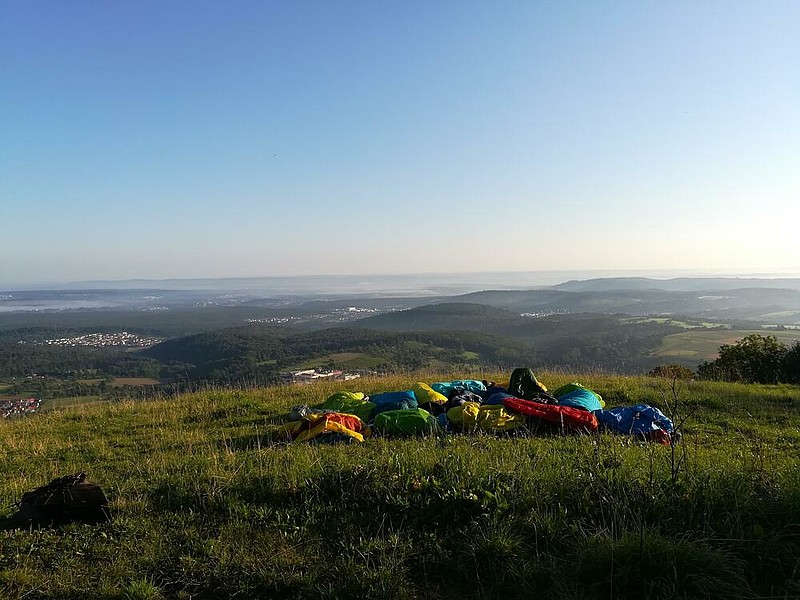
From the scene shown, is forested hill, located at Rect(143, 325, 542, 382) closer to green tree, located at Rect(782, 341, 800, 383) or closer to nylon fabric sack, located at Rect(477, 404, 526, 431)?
green tree, located at Rect(782, 341, 800, 383)

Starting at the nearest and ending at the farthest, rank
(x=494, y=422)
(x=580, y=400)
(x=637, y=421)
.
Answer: (x=494, y=422) → (x=637, y=421) → (x=580, y=400)

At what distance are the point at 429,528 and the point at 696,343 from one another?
67.1m

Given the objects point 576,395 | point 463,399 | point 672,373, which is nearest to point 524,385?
point 576,395

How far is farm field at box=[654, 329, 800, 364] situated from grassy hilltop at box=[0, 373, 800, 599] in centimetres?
4850

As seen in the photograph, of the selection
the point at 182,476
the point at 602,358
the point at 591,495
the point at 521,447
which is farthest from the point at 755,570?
the point at 602,358

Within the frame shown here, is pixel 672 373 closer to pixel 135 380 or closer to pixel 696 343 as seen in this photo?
pixel 696 343

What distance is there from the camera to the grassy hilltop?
3131 millimetres

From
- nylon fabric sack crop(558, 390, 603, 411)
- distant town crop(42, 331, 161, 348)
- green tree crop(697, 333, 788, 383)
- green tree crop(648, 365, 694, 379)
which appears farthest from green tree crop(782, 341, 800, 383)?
distant town crop(42, 331, 161, 348)

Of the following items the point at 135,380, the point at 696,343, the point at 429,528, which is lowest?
the point at 135,380

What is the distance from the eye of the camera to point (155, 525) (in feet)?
Answer: 13.5

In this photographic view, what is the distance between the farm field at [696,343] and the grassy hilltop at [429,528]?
48.5 metres

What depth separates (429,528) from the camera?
4.01 m

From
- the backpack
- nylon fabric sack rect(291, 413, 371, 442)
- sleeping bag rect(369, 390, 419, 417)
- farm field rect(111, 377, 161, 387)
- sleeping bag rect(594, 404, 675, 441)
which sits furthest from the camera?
farm field rect(111, 377, 161, 387)

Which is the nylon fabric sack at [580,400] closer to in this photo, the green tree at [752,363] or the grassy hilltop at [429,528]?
the grassy hilltop at [429,528]
